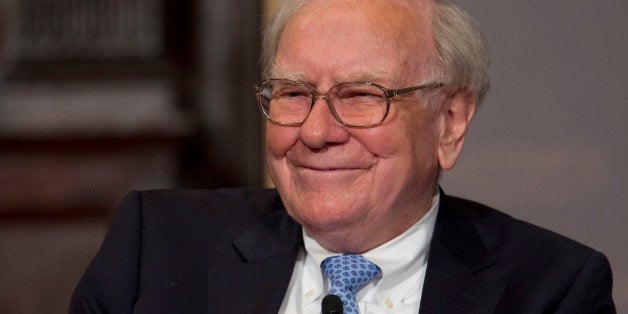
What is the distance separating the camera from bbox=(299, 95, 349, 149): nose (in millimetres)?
Answer: 2109

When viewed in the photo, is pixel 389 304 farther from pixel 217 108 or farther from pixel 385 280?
pixel 217 108

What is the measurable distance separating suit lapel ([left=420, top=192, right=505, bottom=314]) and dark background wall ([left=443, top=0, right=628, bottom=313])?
2.79ft

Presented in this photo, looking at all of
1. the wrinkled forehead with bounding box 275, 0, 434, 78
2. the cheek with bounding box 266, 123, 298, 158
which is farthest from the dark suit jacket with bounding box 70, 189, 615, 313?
the wrinkled forehead with bounding box 275, 0, 434, 78

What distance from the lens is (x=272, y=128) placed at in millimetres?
2219

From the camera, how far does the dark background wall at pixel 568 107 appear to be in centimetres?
312

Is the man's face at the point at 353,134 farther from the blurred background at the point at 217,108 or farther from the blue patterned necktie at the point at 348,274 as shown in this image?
the blurred background at the point at 217,108

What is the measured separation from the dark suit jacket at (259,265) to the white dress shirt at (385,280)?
43mm

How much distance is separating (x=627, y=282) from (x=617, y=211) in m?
0.21

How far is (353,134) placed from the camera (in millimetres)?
2131

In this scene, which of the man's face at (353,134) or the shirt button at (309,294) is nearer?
the man's face at (353,134)

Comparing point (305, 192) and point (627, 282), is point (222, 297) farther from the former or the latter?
point (627, 282)

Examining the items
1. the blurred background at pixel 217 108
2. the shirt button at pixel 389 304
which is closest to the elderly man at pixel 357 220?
the shirt button at pixel 389 304

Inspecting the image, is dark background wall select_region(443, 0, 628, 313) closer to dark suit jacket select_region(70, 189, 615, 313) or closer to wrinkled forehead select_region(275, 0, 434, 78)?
dark suit jacket select_region(70, 189, 615, 313)

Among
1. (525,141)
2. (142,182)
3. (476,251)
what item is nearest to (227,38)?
(142,182)
